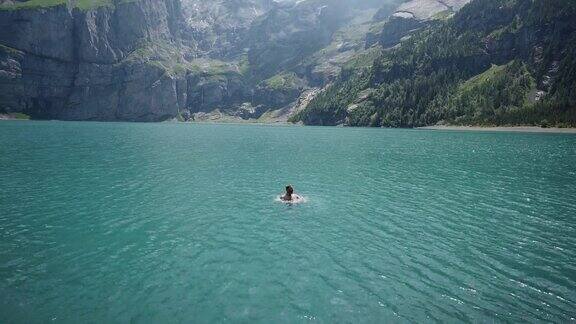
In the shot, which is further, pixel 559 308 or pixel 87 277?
pixel 87 277

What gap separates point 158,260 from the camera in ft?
95.4

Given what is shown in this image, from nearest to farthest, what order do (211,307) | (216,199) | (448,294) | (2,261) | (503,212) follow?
(211,307)
(448,294)
(2,261)
(503,212)
(216,199)

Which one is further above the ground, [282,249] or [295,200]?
[295,200]

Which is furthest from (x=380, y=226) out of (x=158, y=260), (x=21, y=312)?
(x=21, y=312)

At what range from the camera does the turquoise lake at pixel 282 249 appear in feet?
73.6

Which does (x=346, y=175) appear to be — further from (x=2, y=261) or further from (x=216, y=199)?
(x=2, y=261)

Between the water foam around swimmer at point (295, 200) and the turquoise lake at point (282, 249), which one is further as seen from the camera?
the water foam around swimmer at point (295, 200)

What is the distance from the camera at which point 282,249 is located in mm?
32094

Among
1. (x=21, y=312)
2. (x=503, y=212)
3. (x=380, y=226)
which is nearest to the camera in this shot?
(x=21, y=312)

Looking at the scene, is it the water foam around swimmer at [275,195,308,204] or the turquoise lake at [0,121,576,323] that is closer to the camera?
the turquoise lake at [0,121,576,323]

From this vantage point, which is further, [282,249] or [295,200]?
[295,200]

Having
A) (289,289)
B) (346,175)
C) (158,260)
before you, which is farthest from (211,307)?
(346,175)

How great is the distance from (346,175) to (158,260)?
Result: 4591 centimetres

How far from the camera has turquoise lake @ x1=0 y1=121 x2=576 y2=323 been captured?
73.6 ft
